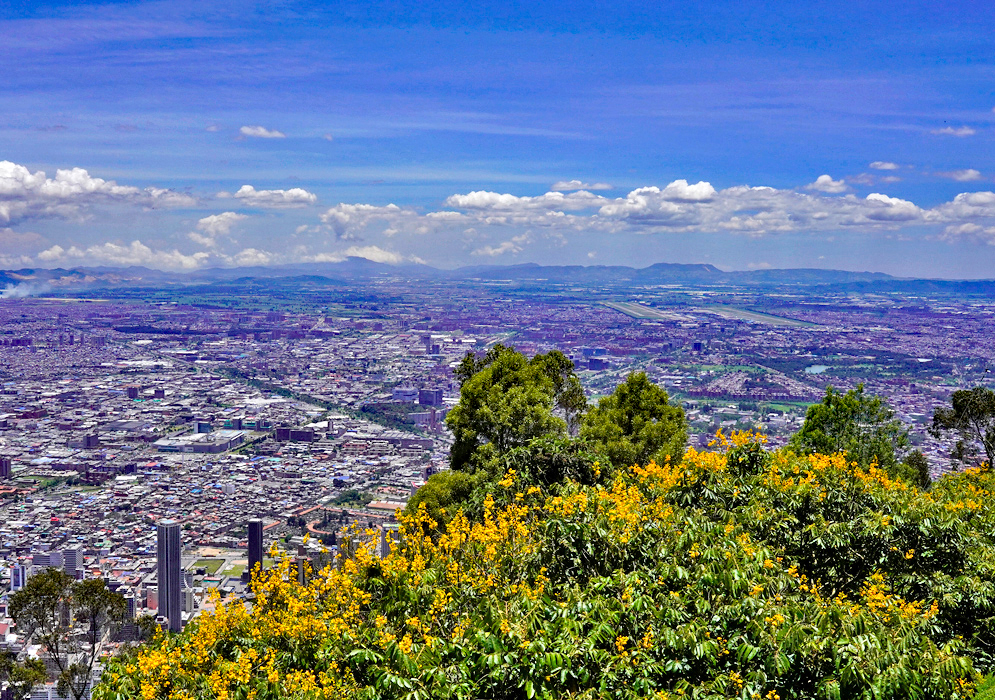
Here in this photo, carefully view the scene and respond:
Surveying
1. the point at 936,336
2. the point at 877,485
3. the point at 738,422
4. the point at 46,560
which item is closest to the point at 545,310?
the point at 936,336

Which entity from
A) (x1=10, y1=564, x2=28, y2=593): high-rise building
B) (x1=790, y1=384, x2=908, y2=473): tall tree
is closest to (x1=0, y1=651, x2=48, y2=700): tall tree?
(x1=10, y1=564, x2=28, y2=593): high-rise building

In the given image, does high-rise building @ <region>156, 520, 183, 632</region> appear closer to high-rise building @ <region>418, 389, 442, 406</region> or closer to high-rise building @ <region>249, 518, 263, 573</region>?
high-rise building @ <region>249, 518, 263, 573</region>

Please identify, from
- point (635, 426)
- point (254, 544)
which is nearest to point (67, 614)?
point (254, 544)

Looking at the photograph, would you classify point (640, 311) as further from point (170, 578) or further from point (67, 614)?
point (67, 614)

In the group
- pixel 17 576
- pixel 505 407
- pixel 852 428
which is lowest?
pixel 17 576

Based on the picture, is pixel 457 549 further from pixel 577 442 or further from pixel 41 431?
pixel 41 431

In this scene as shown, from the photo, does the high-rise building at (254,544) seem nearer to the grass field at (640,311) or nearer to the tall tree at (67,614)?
the tall tree at (67,614)

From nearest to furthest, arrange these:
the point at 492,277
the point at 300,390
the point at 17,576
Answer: the point at 17,576 → the point at 300,390 → the point at 492,277
